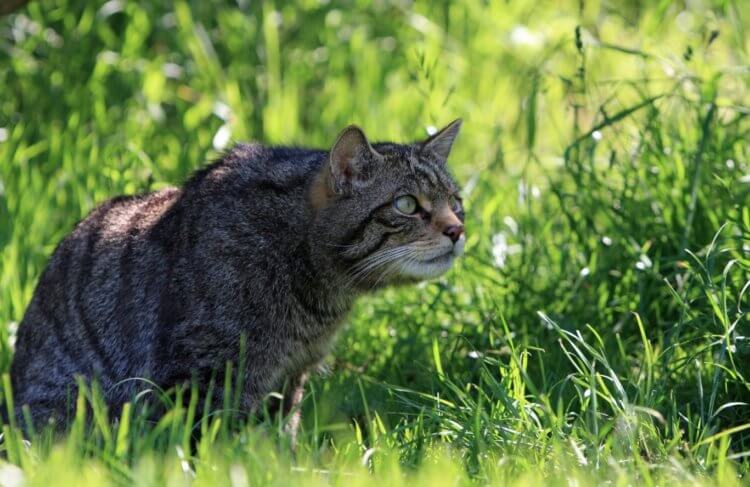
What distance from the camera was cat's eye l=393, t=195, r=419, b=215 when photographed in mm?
3561

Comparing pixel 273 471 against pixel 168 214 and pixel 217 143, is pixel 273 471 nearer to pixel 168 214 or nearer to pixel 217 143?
pixel 168 214

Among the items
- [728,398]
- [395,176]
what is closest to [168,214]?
[395,176]

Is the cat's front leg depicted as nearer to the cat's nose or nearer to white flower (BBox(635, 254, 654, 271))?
the cat's nose

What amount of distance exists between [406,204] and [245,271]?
592mm

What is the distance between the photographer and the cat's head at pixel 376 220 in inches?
139

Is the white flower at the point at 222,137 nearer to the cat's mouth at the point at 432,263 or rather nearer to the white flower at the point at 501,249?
the white flower at the point at 501,249

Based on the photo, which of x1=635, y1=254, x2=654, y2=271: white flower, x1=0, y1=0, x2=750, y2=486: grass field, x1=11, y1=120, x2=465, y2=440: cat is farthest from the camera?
x1=635, y1=254, x2=654, y2=271: white flower

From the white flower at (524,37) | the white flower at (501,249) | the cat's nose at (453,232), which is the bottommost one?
the white flower at (501,249)

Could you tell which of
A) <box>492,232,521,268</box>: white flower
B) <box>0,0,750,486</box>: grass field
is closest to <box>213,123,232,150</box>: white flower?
<box>0,0,750,486</box>: grass field

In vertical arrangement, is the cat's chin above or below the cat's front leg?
above

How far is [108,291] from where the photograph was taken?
3.64 m

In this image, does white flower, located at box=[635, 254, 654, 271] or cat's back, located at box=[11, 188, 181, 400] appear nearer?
cat's back, located at box=[11, 188, 181, 400]

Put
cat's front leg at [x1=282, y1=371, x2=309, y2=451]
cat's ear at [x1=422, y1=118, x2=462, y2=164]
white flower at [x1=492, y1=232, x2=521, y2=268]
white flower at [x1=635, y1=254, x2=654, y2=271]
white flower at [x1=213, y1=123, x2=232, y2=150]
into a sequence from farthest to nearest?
white flower at [x1=213, y1=123, x2=232, y2=150] < white flower at [x1=492, y1=232, x2=521, y2=268] < white flower at [x1=635, y1=254, x2=654, y2=271] < cat's ear at [x1=422, y1=118, x2=462, y2=164] < cat's front leg at [x1=282, y1=371, x2=309, y2=451]

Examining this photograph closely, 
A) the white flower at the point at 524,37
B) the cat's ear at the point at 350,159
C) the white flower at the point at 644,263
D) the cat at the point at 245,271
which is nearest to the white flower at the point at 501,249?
the white flower at the point at 644,263
